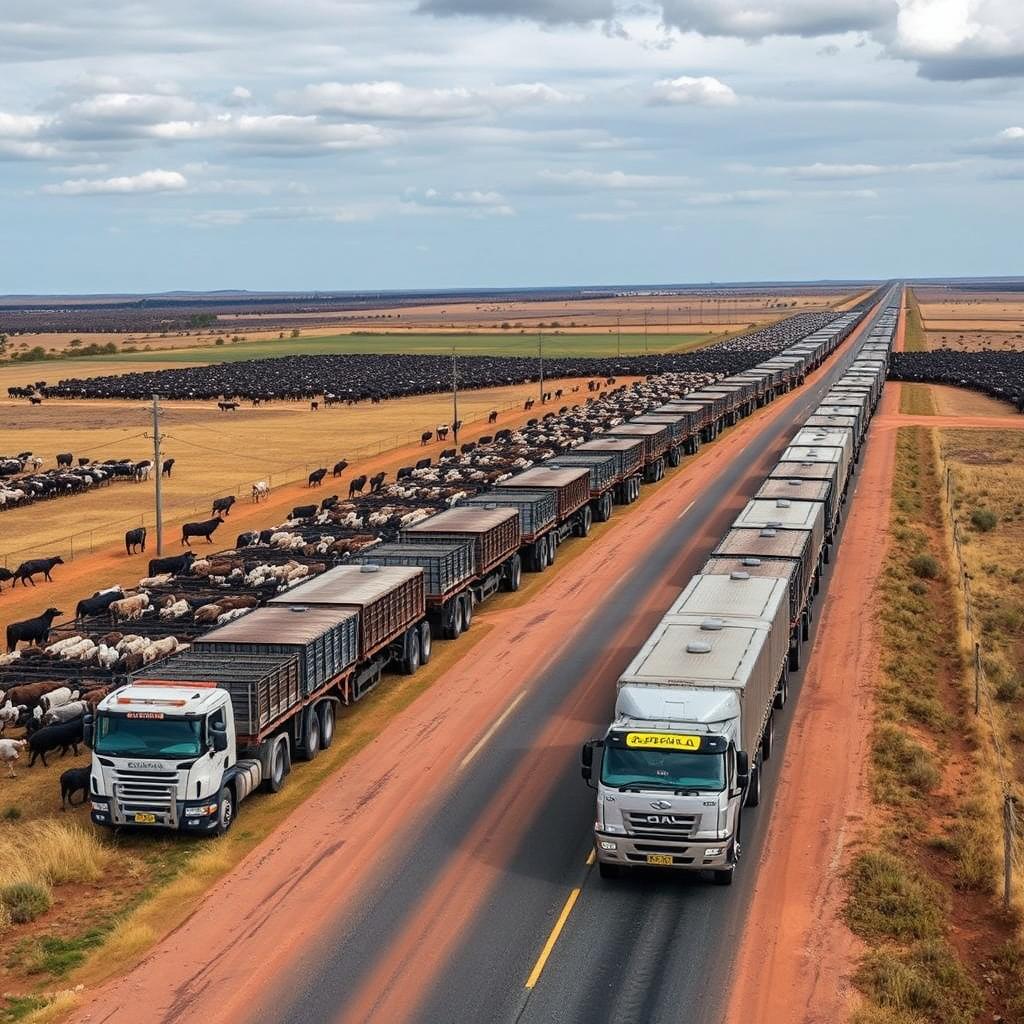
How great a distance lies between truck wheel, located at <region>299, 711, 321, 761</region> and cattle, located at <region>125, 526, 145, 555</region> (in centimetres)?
3167

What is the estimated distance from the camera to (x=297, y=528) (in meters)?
57.3

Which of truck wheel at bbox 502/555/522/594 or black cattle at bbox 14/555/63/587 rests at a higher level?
truck wheel at bbox 502/555/522/594

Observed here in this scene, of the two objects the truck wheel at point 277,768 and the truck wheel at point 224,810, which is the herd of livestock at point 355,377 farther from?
the truck wheel at point 224,810

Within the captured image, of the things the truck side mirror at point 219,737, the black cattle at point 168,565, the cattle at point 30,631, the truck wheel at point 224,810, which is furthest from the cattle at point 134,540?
the truck side mirror at point 219,737

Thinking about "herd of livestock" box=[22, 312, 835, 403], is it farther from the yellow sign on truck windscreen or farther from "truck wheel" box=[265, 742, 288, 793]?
the yellow sign on truck windscreen

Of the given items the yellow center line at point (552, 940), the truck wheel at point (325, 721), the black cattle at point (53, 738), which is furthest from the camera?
the truck wheel at point (325, 721)

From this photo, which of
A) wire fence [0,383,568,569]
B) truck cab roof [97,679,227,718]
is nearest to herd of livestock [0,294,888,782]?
truck cab roof [97,679,227,718]

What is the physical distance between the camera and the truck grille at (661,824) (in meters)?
22.7

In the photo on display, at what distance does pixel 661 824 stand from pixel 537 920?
2.59 metres

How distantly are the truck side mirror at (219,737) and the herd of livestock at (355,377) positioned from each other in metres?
119

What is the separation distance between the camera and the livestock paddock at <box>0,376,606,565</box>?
71.5 metres

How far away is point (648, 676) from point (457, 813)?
17.0 ft

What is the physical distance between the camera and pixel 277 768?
2917 centimetres

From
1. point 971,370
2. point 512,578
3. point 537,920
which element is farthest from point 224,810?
point 971,370
